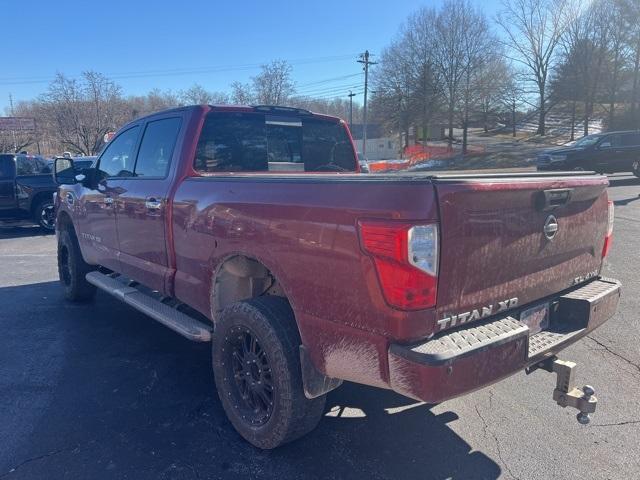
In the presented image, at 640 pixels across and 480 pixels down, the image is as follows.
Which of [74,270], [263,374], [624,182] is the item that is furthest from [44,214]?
[624,182]

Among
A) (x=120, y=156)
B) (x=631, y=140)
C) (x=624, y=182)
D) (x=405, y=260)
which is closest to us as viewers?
(x=405, y=260)

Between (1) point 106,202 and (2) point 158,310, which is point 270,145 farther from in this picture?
(1) point 106,202

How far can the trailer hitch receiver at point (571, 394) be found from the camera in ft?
8.32

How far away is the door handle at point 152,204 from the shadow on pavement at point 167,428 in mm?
1322

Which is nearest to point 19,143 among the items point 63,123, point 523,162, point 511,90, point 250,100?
point 63,123

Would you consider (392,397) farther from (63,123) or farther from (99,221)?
(63,123)

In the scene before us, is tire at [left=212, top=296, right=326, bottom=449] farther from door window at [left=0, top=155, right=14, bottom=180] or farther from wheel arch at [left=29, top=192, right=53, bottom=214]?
door window at [left=0, top=155, right=14, bottom=180]

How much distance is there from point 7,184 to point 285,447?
10.8 metres

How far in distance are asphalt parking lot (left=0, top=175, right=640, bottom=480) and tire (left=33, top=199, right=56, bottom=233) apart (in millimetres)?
7682

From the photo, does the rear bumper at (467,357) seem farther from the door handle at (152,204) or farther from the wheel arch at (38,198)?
the wheel arch at (38,198)

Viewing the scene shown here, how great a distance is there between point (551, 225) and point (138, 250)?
10.4ft

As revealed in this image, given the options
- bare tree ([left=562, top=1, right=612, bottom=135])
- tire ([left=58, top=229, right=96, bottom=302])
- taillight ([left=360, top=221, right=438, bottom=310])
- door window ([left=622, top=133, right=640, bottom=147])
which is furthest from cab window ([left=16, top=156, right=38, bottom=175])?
bare tree ([left=562, top=1, right=612, bottom=135])

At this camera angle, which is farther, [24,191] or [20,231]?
[20,231]

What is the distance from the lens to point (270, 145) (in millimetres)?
4105
